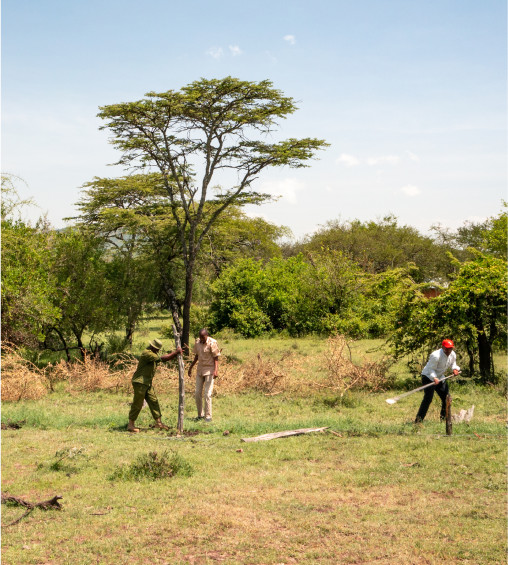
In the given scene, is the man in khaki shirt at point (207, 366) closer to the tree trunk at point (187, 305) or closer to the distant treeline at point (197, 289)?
the distant treeline at point (197, 289)

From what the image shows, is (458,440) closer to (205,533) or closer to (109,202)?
(205,533)

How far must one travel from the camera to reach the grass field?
19.7 feet

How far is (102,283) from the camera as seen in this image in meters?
20.2

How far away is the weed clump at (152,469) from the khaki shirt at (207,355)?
11.5ft

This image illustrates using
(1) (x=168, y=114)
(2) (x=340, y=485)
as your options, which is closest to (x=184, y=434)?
(2) (x=340, y=485)

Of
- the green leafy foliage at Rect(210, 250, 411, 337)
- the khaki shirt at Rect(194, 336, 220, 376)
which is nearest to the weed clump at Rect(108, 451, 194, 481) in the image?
the khaki shirt at Rect(194, 336, 220, 376)

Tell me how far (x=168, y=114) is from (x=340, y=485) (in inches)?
611

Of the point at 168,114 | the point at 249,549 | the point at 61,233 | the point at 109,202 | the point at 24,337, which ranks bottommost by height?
the point at 249,549

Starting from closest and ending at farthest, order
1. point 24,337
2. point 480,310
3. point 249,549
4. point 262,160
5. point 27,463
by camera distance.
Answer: point 249,549, point 27,463, point 480,310, point 24,337, point 262,160

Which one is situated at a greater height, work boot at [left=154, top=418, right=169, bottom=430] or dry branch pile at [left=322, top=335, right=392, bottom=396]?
dry branch pile at [left=322, top=335, right=392, bottom=396]

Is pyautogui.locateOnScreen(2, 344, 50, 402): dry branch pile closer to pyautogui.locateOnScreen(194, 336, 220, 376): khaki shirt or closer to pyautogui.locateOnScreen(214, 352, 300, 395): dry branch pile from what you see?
pyautogui.locateOnScreen(214, 352, 300, 395): dry branch pile

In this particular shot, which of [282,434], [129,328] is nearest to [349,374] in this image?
[282,434]

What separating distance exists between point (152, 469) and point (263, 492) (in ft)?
5.11

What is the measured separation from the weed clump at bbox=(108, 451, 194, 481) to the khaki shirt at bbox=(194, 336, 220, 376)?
11.5ft
